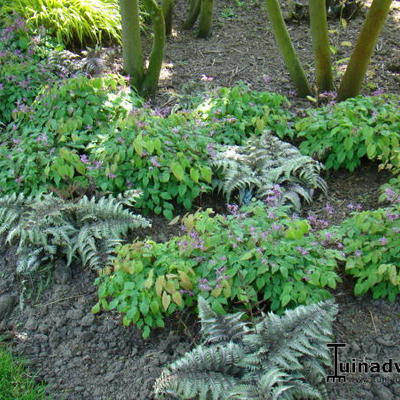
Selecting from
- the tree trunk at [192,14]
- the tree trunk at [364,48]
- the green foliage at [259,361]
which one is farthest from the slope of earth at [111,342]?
the tree trunk at [192,14]

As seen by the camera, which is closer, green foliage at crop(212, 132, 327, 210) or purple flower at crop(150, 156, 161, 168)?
purple flower at crop(150, 156, 161, 168)

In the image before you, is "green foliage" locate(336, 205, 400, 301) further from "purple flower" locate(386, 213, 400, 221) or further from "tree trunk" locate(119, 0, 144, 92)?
"tree trunk" locate(119, 0, 144, 92)

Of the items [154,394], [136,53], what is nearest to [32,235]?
[154,394]

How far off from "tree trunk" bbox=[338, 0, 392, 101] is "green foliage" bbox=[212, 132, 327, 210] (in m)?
1.16

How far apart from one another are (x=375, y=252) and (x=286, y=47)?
10.2 ft

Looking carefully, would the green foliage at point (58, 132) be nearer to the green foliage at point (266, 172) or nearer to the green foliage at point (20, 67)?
the green foliage at point (20, 67)

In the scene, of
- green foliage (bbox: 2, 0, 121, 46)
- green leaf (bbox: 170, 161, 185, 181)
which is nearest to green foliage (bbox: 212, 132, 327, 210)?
green leaf (bbox: 170, 161, 185, 181)

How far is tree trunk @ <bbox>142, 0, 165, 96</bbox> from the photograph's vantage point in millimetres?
6127

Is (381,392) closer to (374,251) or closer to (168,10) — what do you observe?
(374,251)

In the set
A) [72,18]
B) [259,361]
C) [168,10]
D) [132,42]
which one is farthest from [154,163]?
[168,10]

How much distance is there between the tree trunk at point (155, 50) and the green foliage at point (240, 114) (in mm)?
888

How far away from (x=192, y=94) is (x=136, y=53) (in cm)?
82

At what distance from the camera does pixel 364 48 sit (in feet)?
18.6

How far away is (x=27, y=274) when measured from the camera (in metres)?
4.45
